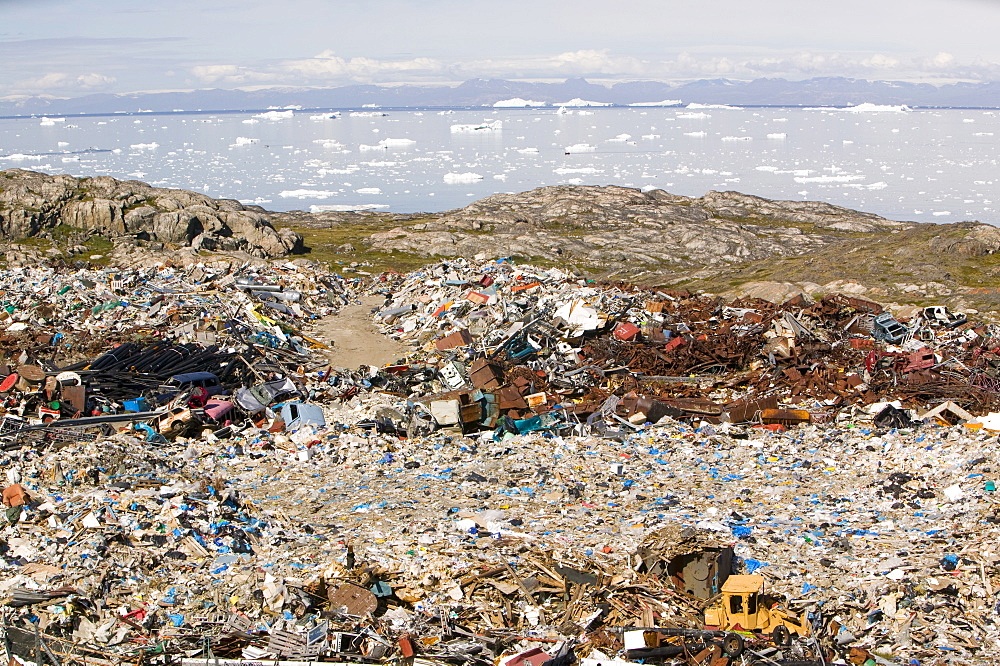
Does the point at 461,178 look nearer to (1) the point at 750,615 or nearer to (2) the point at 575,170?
(2) the point at 575,170

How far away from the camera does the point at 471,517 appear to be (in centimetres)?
1030

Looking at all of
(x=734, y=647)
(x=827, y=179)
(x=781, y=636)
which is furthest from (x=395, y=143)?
(x=734, y=647)

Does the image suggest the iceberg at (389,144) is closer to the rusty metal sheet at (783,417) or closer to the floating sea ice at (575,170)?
the floating sea ice at (575,170)

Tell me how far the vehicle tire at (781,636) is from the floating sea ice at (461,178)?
96308 millimetres

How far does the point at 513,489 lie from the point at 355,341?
1352 centimetres

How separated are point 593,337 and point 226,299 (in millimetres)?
12289

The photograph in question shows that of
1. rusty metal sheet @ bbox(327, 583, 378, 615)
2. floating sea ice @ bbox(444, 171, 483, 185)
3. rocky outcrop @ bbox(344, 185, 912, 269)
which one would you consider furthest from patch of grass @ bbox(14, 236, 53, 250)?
floating sea ice @ bbox(444, 171, 483, 185)

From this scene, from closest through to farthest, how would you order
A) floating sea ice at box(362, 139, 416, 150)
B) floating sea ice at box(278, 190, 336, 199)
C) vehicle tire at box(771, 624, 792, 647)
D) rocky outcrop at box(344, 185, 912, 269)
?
1. vehicle tire at box(771, 624, 792, 647)
2. rocky outcrop at box(344, 185, 912, 269)
3. floating sea ice at box(278, 190, 336, 199)
4. floating sea ice at box(362, 139, 416, 150)

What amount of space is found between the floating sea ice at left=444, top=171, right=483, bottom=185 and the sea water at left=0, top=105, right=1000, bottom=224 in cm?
30

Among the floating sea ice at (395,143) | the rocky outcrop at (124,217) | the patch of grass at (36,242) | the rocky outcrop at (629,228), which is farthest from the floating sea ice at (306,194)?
the floating sea ice at (395,143)

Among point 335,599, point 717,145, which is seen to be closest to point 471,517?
point 335,599

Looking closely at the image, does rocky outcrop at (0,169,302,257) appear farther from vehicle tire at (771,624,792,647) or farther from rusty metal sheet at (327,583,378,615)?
vehicle tire at (771,624,792,647)

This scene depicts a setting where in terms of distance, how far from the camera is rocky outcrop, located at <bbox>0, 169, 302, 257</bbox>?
42.8 m

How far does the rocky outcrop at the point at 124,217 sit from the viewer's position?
42.8 m
